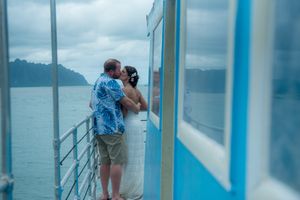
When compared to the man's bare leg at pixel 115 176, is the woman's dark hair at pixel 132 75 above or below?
above

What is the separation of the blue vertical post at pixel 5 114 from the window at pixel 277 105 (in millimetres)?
674

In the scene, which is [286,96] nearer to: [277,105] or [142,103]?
[277,105]

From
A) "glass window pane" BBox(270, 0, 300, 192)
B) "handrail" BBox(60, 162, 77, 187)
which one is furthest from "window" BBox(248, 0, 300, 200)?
"handrail" BBox(60, 162, 77, 187)

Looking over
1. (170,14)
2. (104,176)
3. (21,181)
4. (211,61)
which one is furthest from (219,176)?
(104,176)

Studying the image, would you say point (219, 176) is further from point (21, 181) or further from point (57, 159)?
point (57, 159)

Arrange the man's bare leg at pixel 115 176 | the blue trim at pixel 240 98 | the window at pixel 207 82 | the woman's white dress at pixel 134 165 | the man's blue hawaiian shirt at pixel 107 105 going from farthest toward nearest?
the woman's white dress at pixel 134 165, the man's bare leg at pixel 115 176, the man's blue hawaiian shirt at pixel 107 105, the window at pixel 207 82, the blue trim at pixel 240 98

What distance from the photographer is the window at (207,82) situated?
1.13 metres

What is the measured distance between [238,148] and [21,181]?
2.62 feet

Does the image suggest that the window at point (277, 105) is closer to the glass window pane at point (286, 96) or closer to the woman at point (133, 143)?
the glass window pane at point (286, 96)

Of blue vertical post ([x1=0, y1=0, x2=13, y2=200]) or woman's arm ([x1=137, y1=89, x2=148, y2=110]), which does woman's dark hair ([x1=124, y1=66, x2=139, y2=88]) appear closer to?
woman's arm ([x1=137, y1=89, x2=148, y2=110])

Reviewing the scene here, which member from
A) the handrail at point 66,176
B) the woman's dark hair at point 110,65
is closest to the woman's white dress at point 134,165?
the woman's dark hair at point 110,65

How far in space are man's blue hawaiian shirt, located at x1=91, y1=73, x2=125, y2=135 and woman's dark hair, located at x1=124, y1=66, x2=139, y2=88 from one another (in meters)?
0.33

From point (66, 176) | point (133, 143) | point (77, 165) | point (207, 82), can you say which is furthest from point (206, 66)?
point (133, 143)

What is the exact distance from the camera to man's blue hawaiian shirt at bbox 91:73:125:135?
12.9 ft
